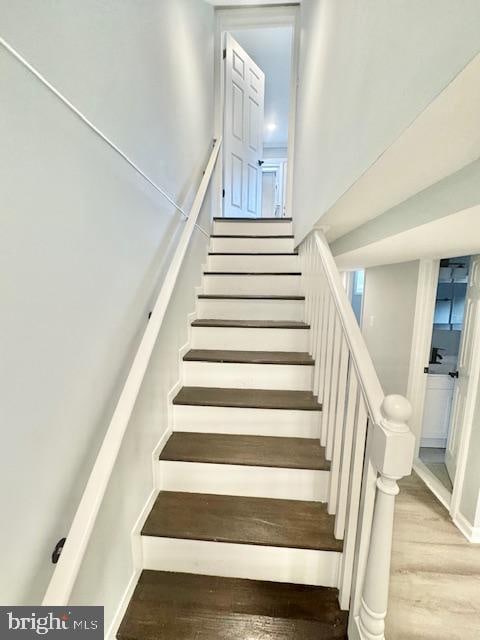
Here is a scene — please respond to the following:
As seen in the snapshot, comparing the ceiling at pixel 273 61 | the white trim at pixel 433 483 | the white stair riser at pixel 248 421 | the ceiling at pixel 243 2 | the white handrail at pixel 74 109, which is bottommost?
the white trim at pixel 433 483

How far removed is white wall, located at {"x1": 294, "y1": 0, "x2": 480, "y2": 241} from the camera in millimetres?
590

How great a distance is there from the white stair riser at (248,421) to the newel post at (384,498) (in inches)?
29.2

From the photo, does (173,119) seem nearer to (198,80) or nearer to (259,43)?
(198,80)

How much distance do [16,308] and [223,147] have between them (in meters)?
3.27

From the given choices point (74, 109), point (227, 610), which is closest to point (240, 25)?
point (74, 109)

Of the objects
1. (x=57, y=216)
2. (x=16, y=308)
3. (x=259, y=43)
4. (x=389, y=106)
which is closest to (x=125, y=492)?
(x=16, y=308)

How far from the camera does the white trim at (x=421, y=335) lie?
2686 mm

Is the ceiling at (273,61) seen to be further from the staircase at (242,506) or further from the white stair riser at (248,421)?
the white stair riser at (248,421)

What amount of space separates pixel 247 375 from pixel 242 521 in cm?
76

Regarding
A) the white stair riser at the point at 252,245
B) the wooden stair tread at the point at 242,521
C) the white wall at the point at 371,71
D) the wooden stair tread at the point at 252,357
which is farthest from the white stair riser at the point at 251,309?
the wooden stair tread at the point at 242,521

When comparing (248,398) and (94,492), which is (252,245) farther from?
(94,492)

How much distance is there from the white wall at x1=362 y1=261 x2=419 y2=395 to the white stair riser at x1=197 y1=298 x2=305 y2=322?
131 cm

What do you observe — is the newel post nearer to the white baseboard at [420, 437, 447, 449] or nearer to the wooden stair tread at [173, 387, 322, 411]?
the wooden stair tread at [173, 387, 322, 411]

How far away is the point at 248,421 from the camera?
64.4 inches
